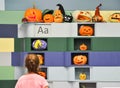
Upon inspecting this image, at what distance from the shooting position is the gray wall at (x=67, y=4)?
14.1 ft

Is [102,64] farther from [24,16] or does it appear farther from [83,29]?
[24,16]

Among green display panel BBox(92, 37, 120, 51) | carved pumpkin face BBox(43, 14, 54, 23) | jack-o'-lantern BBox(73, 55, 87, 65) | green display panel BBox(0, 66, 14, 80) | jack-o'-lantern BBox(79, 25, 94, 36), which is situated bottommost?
green display panel BBox(0, 66, 14, 80)

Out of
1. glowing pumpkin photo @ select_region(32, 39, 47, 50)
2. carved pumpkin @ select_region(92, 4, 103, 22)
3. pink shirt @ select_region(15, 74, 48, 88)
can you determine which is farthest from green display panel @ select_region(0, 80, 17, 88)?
pink shirt @ select_region(15, 74, 48, 88)

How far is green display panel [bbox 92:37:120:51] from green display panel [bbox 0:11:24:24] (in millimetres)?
1030

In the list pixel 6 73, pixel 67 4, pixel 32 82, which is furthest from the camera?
pixel 67 4

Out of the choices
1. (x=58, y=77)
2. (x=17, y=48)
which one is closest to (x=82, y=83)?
(x=58, y=77)

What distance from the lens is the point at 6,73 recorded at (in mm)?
4176

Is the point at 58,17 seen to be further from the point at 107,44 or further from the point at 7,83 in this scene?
the point at 7,83

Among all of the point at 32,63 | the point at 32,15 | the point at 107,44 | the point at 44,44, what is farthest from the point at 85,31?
the point at 32,63

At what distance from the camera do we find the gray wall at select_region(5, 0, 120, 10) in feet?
14.1

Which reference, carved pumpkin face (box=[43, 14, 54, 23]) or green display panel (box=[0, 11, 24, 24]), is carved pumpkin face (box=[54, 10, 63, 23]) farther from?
green display panel (box=[0, 11, 24, 24])

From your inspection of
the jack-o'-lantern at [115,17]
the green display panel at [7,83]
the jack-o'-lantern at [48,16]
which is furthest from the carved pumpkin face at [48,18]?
the green display panel at [7,83]

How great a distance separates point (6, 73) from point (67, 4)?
47.9 inches

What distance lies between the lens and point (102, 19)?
408cm
